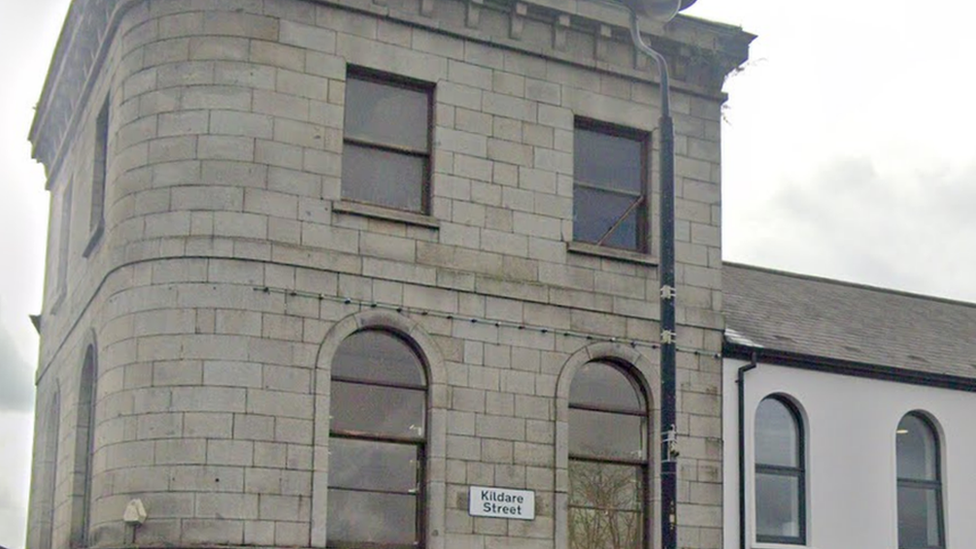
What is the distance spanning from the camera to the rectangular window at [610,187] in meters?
20.5

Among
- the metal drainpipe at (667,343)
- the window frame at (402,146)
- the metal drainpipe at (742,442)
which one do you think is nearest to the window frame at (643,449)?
the metal drainpipe at (742,442)

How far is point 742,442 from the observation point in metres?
20.9

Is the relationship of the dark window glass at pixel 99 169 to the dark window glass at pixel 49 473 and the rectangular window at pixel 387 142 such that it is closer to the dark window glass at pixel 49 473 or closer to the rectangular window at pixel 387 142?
the dark window glass at pixel 49 473

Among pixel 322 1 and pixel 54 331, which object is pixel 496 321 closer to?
pixel 322 1

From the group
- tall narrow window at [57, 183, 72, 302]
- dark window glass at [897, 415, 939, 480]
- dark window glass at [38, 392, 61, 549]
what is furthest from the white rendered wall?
tall narrow window at [57, 183, 72, 302]

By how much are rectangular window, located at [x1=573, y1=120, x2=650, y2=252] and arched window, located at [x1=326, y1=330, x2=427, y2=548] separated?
3248 mm

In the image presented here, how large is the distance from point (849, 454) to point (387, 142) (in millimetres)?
8177

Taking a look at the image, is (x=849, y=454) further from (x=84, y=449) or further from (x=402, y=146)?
(x=84, y=449)

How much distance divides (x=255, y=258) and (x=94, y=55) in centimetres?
528

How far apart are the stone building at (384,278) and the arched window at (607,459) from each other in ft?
0.13

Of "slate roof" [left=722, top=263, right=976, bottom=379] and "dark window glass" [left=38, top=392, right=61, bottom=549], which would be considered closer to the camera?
"dark window glass" [left=38, top=392, right=61, bottom=549]

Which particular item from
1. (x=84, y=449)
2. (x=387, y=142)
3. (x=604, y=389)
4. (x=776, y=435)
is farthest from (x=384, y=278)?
(x=776, y=435)

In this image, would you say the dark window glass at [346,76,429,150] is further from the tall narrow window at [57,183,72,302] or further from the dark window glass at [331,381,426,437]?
the tall narrow window at [57,183,72,302]

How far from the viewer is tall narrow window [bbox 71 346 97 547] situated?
19.9 meters
